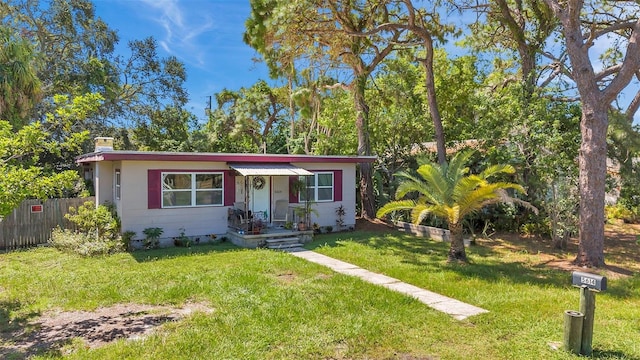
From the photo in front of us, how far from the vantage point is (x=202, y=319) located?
5.70m

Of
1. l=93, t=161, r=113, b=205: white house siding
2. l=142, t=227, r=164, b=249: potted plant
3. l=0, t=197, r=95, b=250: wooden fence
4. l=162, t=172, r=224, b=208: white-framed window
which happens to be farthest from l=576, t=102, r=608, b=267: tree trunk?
l=0, t=197, r=95, b=250: wooden fence

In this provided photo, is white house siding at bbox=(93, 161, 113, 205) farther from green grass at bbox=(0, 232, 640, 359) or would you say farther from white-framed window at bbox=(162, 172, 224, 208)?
green grass at bbox=(0, 232, 640, 359)

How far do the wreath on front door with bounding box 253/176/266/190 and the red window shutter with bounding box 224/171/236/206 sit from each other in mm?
744

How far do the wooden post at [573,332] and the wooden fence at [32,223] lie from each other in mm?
13498

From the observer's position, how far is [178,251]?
11.1m

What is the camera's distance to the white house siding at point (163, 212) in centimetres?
1149

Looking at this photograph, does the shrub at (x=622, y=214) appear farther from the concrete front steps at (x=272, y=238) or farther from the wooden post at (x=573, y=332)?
the wooden post at (x=573, y=332)

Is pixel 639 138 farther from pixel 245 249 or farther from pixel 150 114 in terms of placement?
pixel 150 114

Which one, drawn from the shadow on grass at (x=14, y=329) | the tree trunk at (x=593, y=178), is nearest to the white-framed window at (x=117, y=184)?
the shadow on grass at (x=14, y=329)

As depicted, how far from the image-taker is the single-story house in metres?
11.6

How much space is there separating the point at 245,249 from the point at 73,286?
462 centimetres

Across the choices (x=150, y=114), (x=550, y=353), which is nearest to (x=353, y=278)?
(x=550, y=353)

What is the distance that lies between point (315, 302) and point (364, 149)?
11.1 meters

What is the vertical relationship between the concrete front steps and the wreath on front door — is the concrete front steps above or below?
below
